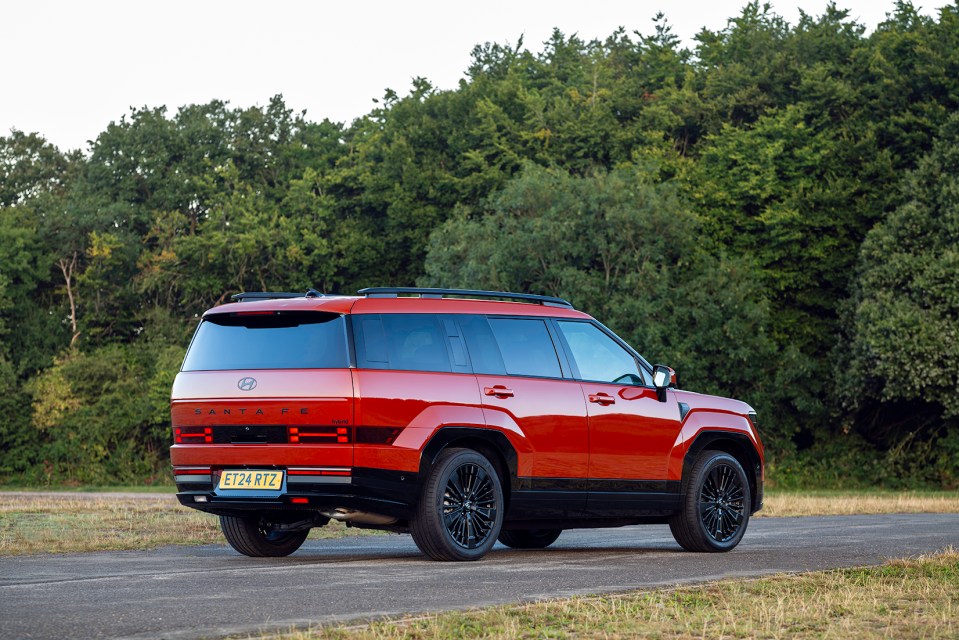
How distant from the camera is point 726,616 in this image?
7.84 meters

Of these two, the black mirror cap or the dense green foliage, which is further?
the dense green foliage

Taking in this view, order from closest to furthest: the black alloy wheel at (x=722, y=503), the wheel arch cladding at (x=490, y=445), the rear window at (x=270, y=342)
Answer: the rear window at (x=270, y=342), the wheel arch cladding at (x=490, y=445), the black alloy wheel at (x=722, y=503)

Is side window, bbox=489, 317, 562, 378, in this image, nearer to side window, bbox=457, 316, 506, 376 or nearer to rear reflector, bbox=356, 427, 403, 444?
side window, bbox=457, 316, 506, 376

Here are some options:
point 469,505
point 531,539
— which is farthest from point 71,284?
point 469,505

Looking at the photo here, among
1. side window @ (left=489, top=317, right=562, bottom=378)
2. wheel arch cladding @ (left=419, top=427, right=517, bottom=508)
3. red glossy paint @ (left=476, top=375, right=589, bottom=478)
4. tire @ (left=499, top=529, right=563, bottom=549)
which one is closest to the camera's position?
wheel arch cladding @ (left=419, top=427, right=517, bottom=508)

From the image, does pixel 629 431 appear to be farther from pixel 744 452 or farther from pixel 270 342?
pixel 270 342

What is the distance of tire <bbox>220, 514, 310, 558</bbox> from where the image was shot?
12.4m

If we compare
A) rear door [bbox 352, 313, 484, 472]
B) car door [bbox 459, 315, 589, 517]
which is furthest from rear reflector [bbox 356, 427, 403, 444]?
car door [bbox 459, 315, 589, 517]

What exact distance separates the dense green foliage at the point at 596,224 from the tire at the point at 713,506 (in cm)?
2734

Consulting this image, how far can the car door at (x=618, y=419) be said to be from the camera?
12625mm

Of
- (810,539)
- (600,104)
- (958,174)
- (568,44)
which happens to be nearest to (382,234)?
(600,104)

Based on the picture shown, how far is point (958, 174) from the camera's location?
4231 cm

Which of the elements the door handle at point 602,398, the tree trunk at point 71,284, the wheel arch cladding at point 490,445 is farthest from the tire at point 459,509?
the tree trunk at point 71,284

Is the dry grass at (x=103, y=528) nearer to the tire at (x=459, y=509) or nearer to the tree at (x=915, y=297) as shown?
the tire at (x=459, y=509)
